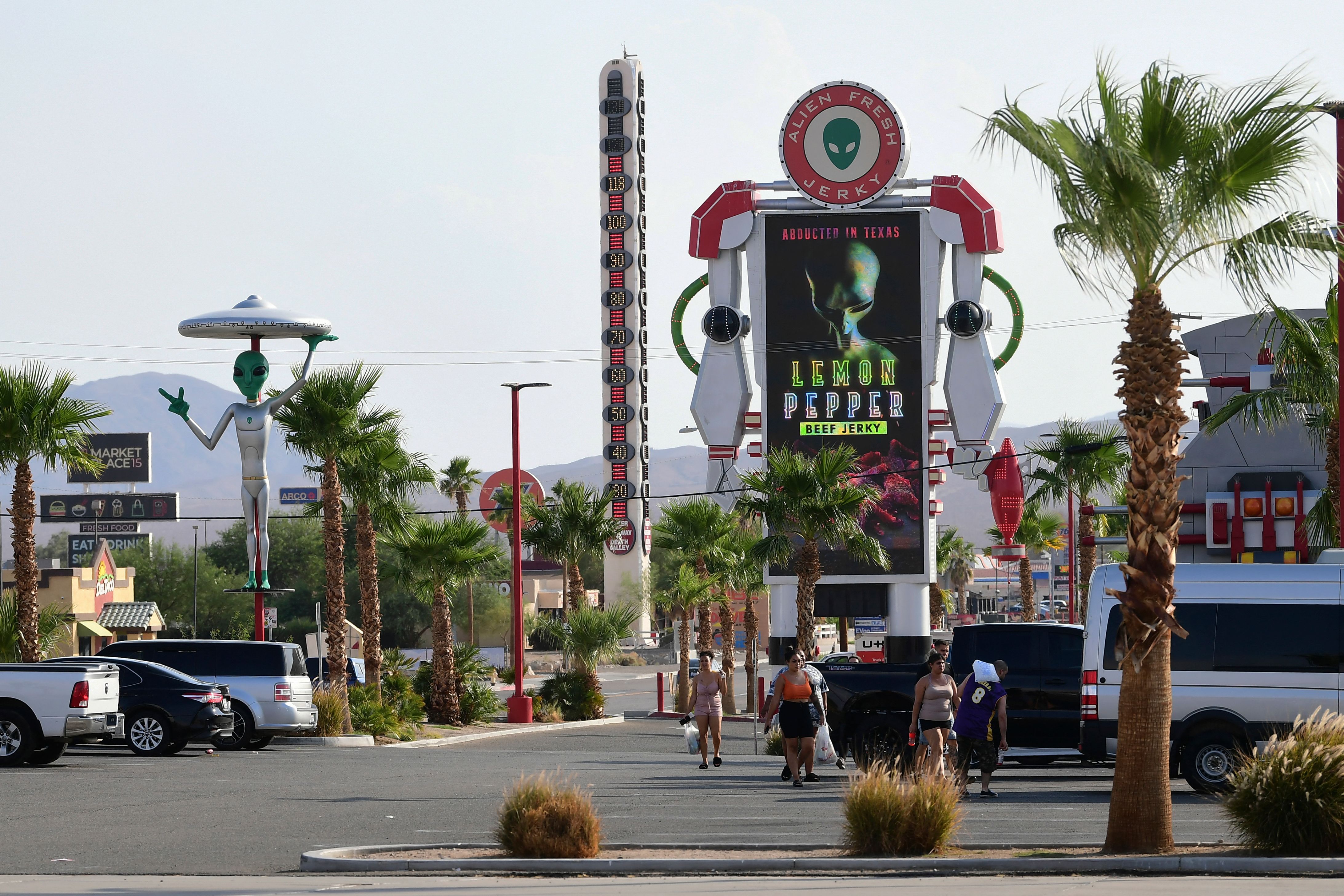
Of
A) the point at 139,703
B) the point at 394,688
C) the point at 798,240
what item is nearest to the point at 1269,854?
the point at 139,703

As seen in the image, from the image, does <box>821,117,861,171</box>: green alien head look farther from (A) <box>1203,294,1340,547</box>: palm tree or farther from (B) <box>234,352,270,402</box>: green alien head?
(A) <box>1203,294,1340,547</box>: palm tree

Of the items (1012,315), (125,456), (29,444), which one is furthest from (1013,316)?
(125,456)

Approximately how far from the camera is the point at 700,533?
51219mm

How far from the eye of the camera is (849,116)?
185ft

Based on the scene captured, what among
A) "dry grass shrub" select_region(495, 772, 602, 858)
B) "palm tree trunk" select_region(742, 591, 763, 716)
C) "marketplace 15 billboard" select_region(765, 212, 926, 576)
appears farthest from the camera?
"marketplace 15 billboard" select_region(765, 212, 926, 576)

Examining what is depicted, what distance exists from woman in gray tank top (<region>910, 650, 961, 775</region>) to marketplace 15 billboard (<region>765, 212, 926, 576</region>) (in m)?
36.9

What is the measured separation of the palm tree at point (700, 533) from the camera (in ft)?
168

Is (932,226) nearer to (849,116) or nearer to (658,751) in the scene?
(849,116)

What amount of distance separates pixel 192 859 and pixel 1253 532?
25.7 m

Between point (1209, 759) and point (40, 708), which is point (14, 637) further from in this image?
point (1209, 759)

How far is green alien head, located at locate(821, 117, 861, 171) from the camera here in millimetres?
56156

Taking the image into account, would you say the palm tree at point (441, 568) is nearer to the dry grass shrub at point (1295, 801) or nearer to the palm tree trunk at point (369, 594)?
the palm tree trunk at point (369, 594)

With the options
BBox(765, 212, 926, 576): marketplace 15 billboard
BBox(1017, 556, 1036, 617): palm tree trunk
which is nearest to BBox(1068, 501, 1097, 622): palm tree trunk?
BBox(1017, 556, 1036, 617): palm tree trunk

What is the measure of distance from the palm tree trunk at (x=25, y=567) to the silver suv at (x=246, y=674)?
3.95 meters
